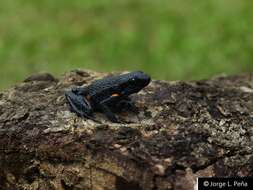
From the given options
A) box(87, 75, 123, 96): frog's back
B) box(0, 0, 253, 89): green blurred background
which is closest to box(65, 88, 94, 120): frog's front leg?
box(87, 75, 123, 96): frog's back

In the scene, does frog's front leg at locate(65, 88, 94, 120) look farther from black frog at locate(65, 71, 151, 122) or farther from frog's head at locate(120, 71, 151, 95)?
frog's head at locate(120, 71, 151, 95)

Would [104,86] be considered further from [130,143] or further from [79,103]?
[130,143]

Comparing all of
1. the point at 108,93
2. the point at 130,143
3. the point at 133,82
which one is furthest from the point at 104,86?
the point at 130,143

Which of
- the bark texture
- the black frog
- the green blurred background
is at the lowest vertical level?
the bark texture

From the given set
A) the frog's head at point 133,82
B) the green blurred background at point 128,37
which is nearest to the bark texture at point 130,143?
the frog's head at point 133,82

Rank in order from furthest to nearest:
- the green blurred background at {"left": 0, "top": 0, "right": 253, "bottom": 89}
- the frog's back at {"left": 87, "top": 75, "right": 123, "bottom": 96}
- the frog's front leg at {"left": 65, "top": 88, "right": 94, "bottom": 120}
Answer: the green blurred background at {"left": 0, "top": 0, "right": 253, "bottom": 89}, the frog's back at {"left": 87, "top": 75, "right": 123, "bottom": 96}, the frog's front leg at {"left": 65, "top": 88, "right": 94, "bottom": 120}

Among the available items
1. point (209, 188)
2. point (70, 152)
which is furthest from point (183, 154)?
point (70, 152)

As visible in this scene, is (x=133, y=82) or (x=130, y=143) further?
(x=133, y=82)
